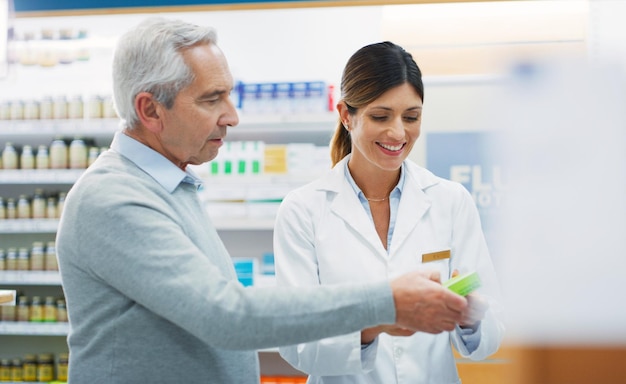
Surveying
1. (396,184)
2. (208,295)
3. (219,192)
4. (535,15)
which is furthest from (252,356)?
(535,15)

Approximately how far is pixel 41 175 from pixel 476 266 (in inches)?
154

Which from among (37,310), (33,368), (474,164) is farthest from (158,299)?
(33,368)

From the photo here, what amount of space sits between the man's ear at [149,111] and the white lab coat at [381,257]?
564mm

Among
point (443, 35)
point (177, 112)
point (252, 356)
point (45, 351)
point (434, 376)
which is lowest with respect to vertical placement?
point (45, 351)

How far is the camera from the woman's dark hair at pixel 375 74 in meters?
1.99

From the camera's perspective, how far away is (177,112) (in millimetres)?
1571

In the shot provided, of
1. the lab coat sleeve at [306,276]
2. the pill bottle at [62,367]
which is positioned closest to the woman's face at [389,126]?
the lab coat sleeve at [306,276]

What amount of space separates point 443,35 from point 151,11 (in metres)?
1.80

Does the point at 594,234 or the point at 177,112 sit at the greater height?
the point at 177,112

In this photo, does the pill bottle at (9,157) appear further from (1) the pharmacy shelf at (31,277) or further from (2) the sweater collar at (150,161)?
(2) the sweater collar at (150,161)

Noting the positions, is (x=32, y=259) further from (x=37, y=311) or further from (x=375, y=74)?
(x=375, y=74)

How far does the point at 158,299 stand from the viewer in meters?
1.32

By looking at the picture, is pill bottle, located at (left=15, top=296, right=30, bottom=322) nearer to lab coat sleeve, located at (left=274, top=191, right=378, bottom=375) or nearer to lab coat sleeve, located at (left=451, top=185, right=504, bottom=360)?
lab coat sleeve, located at (left=274, top=191, right=378, bottom=375)

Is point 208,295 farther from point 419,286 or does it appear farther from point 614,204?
point 614,204
